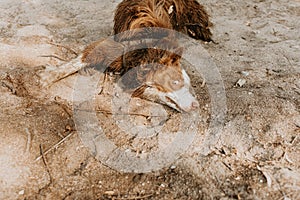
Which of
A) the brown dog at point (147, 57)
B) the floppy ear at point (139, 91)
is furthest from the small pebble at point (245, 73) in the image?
the floppy ear at point (139, 91)

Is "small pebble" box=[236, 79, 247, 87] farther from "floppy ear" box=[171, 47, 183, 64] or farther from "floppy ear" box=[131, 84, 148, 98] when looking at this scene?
"floppy ear" box=[131, 84, 148, 98]

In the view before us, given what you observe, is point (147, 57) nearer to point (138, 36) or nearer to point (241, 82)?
point (138, 36)

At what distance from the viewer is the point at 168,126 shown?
2.83 m

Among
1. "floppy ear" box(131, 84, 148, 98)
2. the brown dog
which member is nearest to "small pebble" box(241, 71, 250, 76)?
the brown dog

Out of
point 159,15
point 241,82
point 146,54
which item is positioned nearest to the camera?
point 146,54

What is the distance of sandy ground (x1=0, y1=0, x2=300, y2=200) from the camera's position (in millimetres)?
2375

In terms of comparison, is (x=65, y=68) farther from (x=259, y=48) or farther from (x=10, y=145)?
(x=259, y=48)

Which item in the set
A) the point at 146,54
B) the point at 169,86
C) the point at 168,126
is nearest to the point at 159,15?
the point at 146,54

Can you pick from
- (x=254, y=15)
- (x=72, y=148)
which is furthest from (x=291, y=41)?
(x=72, y=148)

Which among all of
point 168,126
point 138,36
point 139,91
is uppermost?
point 138,36

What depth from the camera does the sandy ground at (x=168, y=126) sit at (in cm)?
238

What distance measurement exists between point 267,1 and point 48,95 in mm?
3051

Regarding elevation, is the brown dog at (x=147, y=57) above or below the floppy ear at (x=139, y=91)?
above

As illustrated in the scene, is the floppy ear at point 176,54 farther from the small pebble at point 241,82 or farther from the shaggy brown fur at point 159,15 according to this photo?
the small pebble at point 241,82
